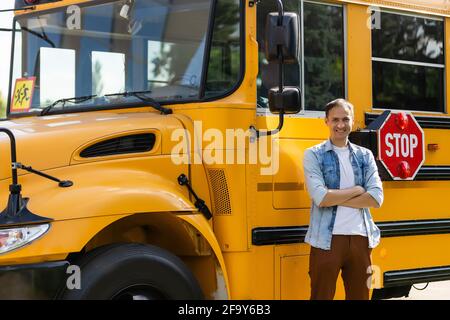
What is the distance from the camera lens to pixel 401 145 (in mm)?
4418

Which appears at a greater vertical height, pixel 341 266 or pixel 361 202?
pixel 361 202

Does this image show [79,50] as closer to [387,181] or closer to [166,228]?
[166,228]

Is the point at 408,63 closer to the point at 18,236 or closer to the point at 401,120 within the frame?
the point at 401,120

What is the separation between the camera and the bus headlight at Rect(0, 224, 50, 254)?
3.03 metres

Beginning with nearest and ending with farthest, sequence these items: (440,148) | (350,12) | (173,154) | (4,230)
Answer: (4,230) → (173,154) → (350,12) → (440,148)

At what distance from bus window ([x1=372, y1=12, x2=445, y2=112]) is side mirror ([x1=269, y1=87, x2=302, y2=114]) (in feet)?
3.15

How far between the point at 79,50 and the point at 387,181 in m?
2.01

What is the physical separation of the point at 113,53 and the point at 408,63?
191cm

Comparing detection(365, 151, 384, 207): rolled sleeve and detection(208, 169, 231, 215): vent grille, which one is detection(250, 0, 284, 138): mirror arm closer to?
detection(208, 169, 231, 215): vent grille

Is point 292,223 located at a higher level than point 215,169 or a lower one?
lower

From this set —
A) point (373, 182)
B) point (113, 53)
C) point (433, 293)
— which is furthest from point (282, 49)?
point (433, 293)

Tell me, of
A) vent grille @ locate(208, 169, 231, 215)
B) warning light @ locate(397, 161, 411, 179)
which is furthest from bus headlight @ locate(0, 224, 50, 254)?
warning light @ locate(397, 161, 411, 179)

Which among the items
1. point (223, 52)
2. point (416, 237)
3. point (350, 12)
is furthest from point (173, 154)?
point (416, 237)
